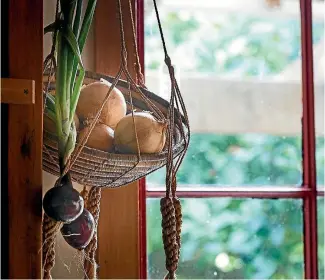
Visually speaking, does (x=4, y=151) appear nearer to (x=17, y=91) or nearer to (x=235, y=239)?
(x=17, y=91)

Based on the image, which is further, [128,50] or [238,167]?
[238,167]

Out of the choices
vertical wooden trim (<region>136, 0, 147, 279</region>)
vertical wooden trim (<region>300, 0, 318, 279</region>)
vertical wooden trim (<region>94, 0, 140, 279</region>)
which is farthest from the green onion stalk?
vertical wooden trim (<region>300, 0, 318, 279</region>)

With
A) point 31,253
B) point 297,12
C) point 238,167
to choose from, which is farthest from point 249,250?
→ point 31,253

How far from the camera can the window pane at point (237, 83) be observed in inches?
62.6

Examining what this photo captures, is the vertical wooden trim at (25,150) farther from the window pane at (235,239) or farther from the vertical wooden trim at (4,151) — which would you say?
the window pane at (235,239)

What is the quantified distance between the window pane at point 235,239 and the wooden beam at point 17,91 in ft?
2.70

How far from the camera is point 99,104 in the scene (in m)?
1.06

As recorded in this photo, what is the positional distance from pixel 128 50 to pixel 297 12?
53cm

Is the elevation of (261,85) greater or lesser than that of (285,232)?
greater

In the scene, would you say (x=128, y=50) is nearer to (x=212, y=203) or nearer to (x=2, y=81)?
(x=212, y=203)

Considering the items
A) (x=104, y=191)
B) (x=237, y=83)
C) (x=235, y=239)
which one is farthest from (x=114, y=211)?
(x=237, y=83)

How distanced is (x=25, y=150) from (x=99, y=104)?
341mm

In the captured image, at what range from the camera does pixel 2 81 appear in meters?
0.72

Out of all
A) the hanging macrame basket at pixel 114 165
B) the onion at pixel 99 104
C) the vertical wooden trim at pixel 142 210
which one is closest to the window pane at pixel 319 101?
the vertical wooden trim at pixel 142 210
